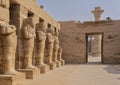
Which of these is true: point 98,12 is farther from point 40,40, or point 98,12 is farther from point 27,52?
point 27,52

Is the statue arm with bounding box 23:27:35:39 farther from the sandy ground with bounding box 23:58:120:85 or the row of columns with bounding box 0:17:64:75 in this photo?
the sandy ground with bounding box 23:58:120:85

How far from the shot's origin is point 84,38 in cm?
1689

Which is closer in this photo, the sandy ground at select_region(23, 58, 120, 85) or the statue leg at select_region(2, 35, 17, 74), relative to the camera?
the statue leg at select_region(2, 35, 17, 74)

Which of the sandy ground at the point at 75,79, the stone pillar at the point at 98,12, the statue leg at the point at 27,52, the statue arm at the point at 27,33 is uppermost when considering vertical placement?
the stone pillar at the point at 98,12

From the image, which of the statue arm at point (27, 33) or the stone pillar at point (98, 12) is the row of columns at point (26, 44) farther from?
the stone pillar at point (98, 12)

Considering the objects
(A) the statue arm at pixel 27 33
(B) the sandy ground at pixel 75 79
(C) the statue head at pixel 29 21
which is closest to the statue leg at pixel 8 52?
(B) the sandy ground at pixel 75 79

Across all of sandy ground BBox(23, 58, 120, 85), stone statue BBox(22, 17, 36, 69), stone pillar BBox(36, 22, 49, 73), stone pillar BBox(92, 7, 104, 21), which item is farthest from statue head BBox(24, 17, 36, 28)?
stone pillar BBox(92, 7, 104, 21)

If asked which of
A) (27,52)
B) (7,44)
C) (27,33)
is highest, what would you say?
(27,33)

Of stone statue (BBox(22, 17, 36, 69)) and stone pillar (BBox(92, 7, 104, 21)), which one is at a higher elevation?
stone pillar (BBox(92, 7, 104, 21))

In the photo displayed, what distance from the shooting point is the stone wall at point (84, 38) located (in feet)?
54.2

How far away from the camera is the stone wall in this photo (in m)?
16.5

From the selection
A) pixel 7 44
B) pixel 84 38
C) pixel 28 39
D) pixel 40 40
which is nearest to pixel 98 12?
pixel 84 38

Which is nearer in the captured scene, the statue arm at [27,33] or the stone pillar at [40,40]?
the statue arm at [27,33]

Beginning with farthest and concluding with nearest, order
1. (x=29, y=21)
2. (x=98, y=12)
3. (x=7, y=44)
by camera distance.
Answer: (x=98, y=12)
(x=29, y=21)
(x=7, y=44)
